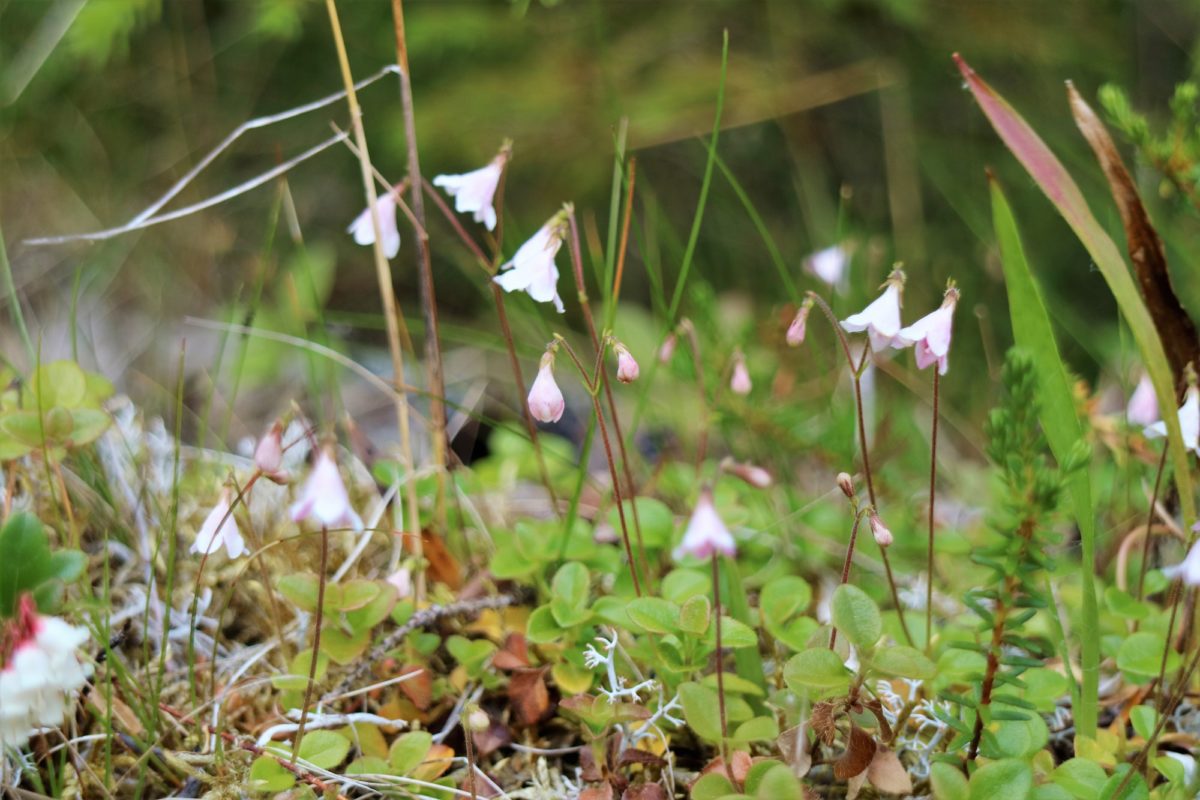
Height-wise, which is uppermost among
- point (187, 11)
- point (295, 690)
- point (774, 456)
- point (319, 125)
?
point (187, 11)

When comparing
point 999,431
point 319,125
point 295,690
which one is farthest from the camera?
point 319,125

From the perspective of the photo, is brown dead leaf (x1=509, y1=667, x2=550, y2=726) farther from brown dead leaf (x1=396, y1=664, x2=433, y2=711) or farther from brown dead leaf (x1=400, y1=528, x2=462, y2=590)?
brown dead leaf (x1=400, y1=528, x2=462, y2=590)

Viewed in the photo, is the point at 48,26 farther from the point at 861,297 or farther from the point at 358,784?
the point at 358,784

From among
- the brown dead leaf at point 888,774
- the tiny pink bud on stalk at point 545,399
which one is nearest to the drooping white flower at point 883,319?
the tiny pink bud on stalk at point 545,399

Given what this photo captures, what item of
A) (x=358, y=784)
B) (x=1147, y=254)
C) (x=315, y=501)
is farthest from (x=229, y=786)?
(x=1147, y=254)

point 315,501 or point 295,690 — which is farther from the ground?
point 315,501

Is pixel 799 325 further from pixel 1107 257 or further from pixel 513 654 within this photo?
pixel 513 654

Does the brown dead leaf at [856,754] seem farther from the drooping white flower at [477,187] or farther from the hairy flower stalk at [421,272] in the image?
the drooping white flower at [477,187]

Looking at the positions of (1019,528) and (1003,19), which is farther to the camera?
(1003,19)
